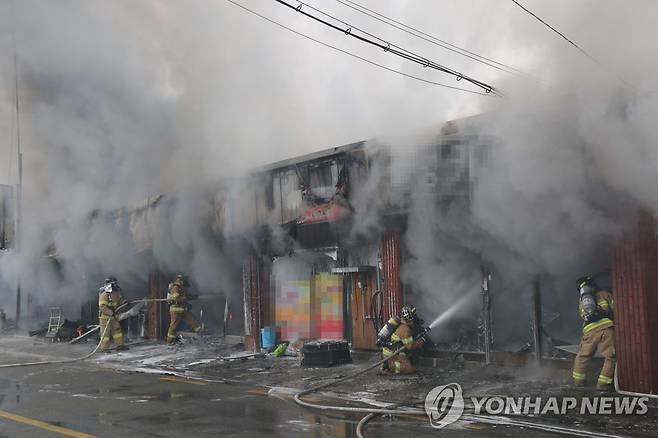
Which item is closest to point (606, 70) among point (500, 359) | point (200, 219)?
point (500, 359)

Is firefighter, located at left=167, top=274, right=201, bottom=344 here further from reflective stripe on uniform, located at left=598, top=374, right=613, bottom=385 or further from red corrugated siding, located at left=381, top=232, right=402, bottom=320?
reflective stripe on uniform, located at left=598, top=374, right=613, bottom=385

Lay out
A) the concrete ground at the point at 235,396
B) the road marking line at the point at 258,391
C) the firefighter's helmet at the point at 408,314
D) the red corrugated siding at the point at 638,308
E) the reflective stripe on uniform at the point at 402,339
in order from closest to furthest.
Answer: the concrete ground at the point at 235,396, the red corrugated siding at the point at 638,308, the road marking line at the point at 258,391, the reflective stripe on uniform at the point at 402,339, the firefighter's helmet at the point at 408,314

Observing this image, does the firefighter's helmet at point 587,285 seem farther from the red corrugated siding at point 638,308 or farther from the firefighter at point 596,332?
the red corrugated siding at point 638,308

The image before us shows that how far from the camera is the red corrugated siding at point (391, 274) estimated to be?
9.84m

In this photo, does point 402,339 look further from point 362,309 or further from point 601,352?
point 601,352

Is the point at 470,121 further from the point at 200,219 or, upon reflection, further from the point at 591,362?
the point at 200,219

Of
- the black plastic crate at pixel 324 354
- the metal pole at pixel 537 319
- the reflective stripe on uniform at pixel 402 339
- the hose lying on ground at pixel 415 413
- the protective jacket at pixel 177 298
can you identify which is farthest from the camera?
the protective jacket at pixel 177 298

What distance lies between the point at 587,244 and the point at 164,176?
9912 millimetres

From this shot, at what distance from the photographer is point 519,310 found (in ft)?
29.0

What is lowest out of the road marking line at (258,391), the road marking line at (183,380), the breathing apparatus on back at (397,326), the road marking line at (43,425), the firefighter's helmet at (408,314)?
the road marking line at (183,380)

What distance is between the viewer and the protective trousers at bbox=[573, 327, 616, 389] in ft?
23.4

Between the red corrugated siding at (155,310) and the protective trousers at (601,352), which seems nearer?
the protective trousers at (601,352)

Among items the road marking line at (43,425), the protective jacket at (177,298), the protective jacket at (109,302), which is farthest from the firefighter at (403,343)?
the protective jacket at (109,302)

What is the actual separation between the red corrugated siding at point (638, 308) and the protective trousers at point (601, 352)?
0.13m
